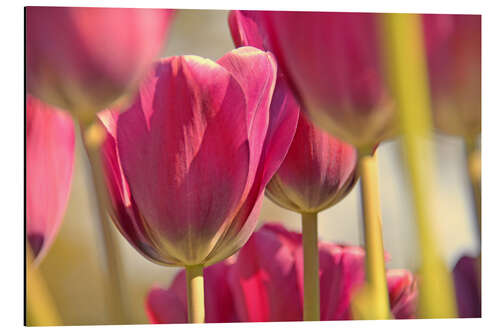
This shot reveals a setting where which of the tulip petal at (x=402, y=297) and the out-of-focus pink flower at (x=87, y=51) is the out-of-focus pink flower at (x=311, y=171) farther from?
the out-of-focus pink flower at (x=87, y=51)

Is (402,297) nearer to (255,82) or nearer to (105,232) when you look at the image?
(255,82)

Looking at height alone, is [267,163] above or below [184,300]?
above

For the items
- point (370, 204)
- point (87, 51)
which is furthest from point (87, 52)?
point (370, 204)

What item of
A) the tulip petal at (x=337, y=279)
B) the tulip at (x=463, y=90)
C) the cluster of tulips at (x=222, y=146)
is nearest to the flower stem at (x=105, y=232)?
the cluster of tulips at (x=222, y=146)
